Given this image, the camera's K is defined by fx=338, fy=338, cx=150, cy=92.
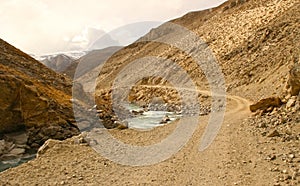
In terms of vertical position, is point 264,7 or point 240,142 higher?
point 264,7

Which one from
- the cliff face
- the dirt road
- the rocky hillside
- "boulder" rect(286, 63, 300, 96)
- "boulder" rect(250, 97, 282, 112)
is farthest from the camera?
the rocky hillside

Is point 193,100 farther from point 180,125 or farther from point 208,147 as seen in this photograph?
point 208,147

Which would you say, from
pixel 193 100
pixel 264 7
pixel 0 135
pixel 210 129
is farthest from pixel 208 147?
pixel 264 7

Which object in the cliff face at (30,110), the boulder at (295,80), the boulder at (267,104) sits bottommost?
the boulder at (267,104)

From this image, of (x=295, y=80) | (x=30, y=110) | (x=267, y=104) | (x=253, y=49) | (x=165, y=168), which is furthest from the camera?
(x=253, y=49)

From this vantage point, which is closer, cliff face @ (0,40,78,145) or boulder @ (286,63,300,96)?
boulder @ (286,63,300,96)

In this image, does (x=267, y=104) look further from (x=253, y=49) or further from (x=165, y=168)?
(x=253, y=49)

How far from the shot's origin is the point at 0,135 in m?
17.4

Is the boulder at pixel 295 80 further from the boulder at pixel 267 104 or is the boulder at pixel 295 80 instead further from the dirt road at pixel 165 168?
the dirt road at pixel 165 168

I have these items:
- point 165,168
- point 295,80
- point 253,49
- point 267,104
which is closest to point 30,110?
point 165,168

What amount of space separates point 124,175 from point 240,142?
4.01m

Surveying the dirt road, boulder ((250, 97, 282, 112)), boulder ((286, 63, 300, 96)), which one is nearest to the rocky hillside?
boulder ((250, 97, 282, 112))

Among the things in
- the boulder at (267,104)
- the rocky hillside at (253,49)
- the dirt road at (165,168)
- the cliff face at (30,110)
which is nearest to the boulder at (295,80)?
the boulder at (267,104)

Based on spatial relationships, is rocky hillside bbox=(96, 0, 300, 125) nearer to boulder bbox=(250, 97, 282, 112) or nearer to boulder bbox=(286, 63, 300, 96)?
boulder bbox=(250, 97, 282, 112)
